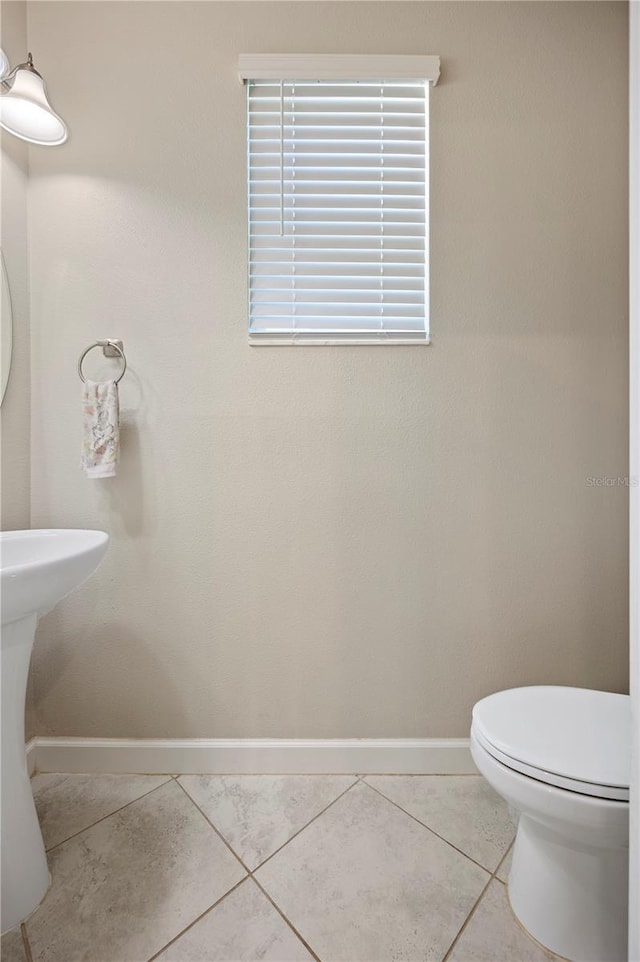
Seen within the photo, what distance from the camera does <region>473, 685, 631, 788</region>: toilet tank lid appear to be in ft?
2.88

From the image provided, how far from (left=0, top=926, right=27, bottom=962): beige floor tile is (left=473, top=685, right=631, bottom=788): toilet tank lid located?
1118mm

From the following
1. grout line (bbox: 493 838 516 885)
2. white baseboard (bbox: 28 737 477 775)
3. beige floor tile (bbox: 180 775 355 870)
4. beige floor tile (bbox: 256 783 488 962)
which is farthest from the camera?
white baseboard (bbox: 28 737 477 775)

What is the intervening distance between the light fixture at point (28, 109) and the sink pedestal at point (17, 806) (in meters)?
1.33

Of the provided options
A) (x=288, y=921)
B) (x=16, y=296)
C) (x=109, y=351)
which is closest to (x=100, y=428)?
(x=109, y=351)

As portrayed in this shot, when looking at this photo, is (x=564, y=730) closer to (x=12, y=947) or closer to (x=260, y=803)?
(x=260, y=803)

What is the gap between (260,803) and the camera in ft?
4.32

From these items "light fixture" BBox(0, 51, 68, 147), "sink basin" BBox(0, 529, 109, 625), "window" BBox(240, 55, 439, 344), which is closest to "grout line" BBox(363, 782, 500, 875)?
"sink basin" BBox(0, 529, 109, 625)

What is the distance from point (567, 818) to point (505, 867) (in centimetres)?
41

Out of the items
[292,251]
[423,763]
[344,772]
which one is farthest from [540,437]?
[344,772]

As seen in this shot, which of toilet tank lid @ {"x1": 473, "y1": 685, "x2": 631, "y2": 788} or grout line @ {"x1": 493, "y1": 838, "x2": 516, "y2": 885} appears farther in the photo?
grout line @ {"x1": 493, "y1": 838, "x2": 516, "y2": 885}

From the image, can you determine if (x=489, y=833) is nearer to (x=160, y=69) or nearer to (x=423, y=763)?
(x=423, y=763)

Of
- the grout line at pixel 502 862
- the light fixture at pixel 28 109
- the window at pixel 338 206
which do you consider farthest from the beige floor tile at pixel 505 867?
the light fixture at pixel 28 109

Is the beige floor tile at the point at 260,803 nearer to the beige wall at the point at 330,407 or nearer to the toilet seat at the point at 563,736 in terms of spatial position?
the beige wall at the point at 330,407

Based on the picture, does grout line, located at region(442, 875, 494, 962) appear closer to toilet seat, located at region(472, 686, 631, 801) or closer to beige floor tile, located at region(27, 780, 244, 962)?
toilet seat, located at region(472, 686, 631, 801)
